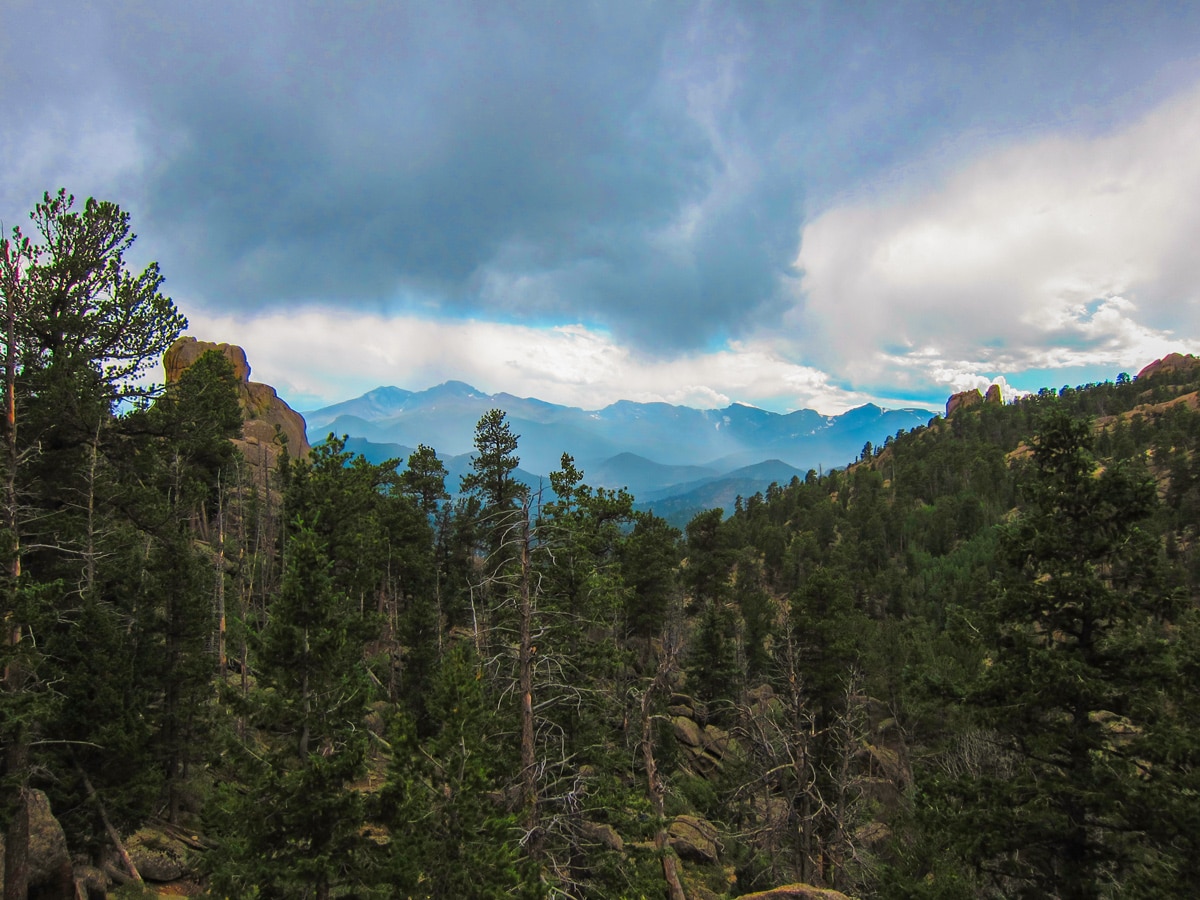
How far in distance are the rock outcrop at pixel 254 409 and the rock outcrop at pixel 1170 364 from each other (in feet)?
714

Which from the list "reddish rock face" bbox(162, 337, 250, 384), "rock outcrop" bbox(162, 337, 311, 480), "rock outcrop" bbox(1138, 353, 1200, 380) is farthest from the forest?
"rock outcrop" bbox(1138, 353, 1200, 380)

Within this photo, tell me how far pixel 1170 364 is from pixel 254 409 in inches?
9608

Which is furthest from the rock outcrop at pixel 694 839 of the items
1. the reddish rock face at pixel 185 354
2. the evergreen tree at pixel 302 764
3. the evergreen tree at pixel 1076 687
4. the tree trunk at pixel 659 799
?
the reddish rock face at pixel 185 354

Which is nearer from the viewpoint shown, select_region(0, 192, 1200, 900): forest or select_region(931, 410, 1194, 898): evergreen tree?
select_region(931, 410, 1194, 898): evergreen tree

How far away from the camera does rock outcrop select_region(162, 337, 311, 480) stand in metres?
54.3

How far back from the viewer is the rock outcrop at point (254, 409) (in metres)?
54.3

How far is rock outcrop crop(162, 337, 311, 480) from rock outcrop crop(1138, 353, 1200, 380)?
21755 cm

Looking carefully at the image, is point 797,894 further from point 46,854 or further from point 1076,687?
point 46,854

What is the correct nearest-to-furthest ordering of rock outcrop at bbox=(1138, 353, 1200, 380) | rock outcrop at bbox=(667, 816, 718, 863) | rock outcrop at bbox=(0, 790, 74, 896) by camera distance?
rock outcrop at bbox=(0, 790, 74, 896) < rock outcrop at bbox=(667, 816, 718, 863) < rock outcrop at bbox=(1138, 353, 1200, 380)

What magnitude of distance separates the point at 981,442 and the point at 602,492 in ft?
419

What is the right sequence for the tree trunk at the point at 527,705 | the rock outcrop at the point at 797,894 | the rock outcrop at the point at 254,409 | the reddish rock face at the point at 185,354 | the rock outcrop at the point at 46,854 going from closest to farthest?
the tree trunk at the point at 527,705, the rock outcrop at the point at 46,854, the rock outcrop at the point at 797,894, the rock outcrop at the point at 254,409, the reddish rock face at the point at 185,354

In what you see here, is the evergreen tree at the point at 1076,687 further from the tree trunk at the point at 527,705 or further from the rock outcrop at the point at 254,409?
the rock outcrop at the point at 254,409

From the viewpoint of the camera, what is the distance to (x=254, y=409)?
218 ft

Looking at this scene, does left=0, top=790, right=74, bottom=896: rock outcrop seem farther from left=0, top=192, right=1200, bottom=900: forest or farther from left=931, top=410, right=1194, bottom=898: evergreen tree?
left=931, top=410, right=1194, bottom=898: evergreen tree
